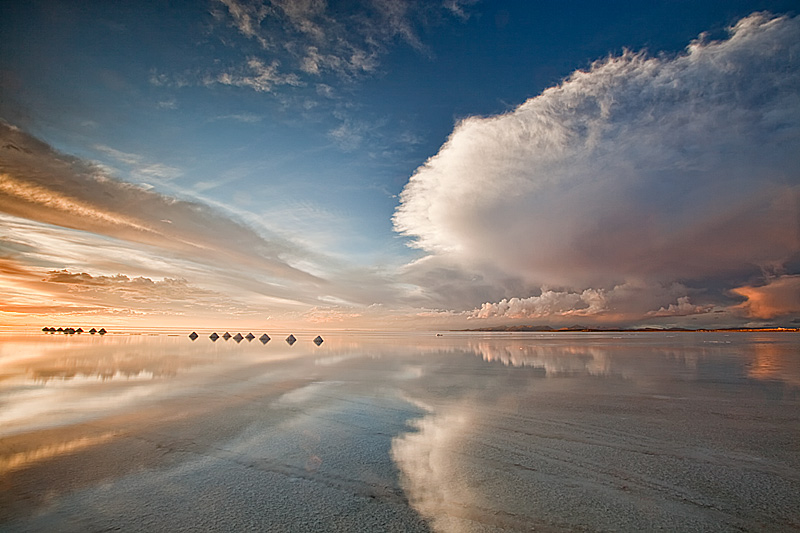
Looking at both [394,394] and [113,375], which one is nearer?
[394,394]

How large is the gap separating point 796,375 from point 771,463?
16.6 metres

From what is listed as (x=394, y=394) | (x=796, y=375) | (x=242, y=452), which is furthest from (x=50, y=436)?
(x=796, y=375)

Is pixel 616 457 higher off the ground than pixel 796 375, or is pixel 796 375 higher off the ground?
pixel 796 375

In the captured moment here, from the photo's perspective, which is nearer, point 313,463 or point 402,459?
point 313,463

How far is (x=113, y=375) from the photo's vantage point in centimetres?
1919

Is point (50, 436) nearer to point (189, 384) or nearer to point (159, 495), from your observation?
point (159, 495)

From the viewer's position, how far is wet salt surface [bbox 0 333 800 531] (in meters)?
4.87

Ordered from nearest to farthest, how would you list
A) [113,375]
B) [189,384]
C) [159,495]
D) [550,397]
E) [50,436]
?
1. [159,495]
2. [50,436]
3. [550,397]
4. [189,384]
5. [113,375]

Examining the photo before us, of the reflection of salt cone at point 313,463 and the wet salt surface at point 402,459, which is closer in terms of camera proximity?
the wet salt surface at point 402,459

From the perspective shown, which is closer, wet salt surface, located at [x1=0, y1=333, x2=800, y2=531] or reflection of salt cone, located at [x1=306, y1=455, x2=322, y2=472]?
wet salt surface, located at [x1=0, y1=333, x2=800, y2=531]

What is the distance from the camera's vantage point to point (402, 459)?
7.05 m

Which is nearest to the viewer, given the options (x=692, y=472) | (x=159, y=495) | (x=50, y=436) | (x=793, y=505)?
(x=793, y=505)

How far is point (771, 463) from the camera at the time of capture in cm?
665

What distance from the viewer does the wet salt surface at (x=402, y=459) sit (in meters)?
4.87
